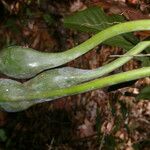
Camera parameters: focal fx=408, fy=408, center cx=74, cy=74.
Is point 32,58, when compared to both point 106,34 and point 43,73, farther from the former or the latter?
point 106,34

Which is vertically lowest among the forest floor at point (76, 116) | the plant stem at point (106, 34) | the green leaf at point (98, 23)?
the forest floor at point (76, 116)

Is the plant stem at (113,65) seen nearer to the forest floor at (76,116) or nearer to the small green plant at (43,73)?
the small green plant at (43,73)

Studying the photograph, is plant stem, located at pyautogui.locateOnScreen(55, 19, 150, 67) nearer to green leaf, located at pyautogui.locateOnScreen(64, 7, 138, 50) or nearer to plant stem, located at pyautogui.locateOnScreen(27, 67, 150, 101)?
plant stem, located at pyautogui.locateOnScreen(27, 67, 150, 101)

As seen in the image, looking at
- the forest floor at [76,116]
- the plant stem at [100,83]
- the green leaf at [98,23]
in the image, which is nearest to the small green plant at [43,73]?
the plant stem at [100,83]

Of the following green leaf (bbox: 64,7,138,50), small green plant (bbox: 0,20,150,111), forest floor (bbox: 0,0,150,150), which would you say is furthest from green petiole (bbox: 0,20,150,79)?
forest floor (bbox: 0,0,150,150)

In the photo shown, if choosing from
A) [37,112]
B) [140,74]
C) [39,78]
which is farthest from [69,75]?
[37,112]

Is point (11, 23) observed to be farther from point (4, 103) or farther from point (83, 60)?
point (4, 103)
